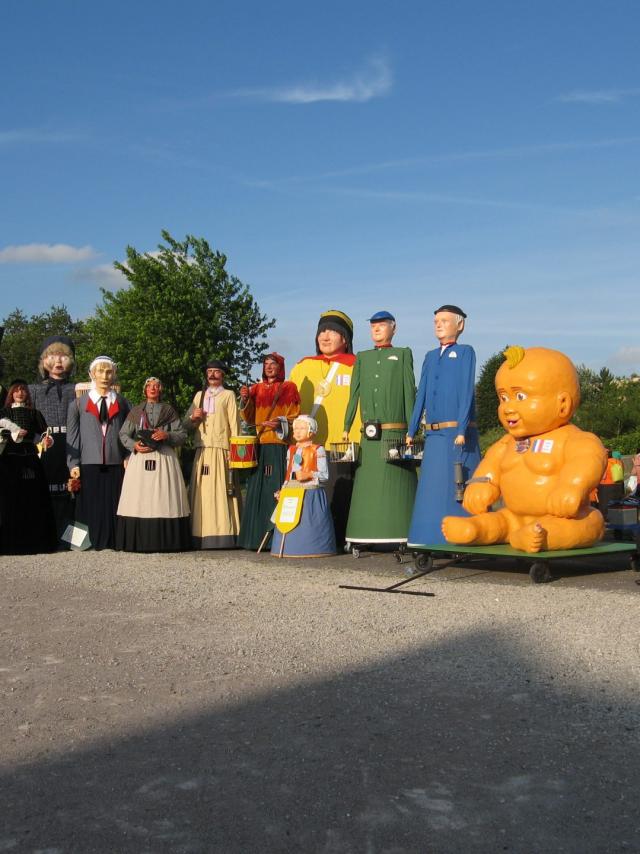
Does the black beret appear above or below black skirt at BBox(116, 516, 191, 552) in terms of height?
above

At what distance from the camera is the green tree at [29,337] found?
169ft

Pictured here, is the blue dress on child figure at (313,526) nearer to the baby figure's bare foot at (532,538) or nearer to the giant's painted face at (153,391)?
the giant's painted face at (153,391)

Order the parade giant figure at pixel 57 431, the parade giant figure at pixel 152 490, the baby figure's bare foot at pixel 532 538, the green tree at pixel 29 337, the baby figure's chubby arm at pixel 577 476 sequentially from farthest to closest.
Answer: the green tree at pixel 29 337, the parade giant figure at pixel 57 431, the parade giant figure at pixel 152 490, the baby figure's chubby arm at pixel 577 476, the baby figure's bare foot at pixel 532 538

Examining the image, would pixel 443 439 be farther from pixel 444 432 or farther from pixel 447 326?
pixel 447 326

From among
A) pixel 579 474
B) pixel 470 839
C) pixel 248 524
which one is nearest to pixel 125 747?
pixel 470 839

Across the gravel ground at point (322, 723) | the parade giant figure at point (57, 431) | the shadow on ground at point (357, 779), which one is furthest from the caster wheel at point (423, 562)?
the parade giant figure at point (57, 431)

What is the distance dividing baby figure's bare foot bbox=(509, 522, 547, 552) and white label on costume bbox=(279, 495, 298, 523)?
8.10 feet

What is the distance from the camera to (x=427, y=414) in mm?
8914

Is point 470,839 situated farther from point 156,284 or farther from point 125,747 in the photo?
point 156,284

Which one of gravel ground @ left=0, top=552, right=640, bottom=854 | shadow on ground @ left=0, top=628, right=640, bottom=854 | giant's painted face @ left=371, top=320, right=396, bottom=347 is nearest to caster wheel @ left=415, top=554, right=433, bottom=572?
gravel ground @ left=0, top=552, right=640, bottom=854

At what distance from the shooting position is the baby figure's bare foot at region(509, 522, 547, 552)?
24.8 ft

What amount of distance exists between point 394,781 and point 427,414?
5.67 m

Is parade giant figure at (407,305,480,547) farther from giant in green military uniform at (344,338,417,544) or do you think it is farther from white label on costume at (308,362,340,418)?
white label on costume at (308,362,340,418)

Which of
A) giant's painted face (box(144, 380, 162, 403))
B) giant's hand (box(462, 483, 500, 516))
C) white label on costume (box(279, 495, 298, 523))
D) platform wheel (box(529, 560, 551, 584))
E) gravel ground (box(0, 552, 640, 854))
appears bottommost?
gravel ground (box(0, 552, 640, 854))
